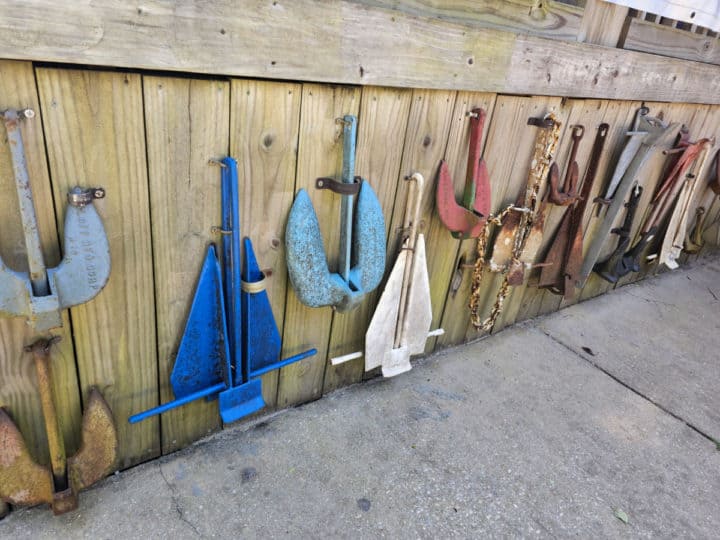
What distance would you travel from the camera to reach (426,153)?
176 cm

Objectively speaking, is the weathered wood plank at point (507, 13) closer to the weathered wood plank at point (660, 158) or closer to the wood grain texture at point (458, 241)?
the wood grain texture at point (458, 241)

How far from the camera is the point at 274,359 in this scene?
1.69 meters

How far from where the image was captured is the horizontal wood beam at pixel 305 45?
3.20ft

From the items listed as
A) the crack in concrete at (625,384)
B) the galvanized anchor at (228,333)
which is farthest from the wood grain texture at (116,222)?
the crack in concrete at (625,384)

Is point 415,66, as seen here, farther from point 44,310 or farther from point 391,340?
point 44,310

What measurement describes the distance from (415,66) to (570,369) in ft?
5.41

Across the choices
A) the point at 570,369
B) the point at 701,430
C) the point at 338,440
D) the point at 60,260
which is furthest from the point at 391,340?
the point at 701,430

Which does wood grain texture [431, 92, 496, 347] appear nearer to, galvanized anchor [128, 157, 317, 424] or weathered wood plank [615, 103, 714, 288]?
galvanized anchor [128, 157, 317, 424]

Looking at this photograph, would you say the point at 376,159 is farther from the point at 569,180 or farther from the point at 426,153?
the point at 569,180

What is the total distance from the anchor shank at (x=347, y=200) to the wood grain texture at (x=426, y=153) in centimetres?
27

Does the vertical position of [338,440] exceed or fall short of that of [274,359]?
it falls short

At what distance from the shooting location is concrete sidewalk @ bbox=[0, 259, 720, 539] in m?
1.46

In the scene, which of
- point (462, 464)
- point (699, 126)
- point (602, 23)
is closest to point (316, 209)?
point (462, 464)

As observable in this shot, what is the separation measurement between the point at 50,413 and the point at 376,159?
3.89ft
